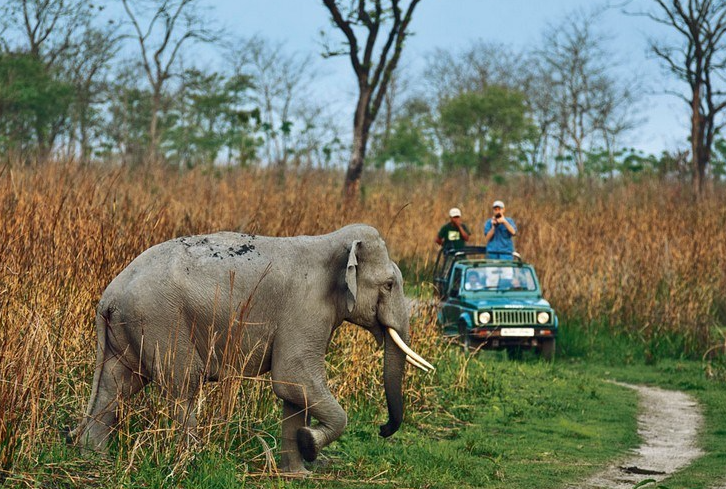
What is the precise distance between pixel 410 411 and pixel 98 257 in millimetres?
2833

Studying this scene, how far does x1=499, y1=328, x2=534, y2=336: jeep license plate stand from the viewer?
40.5 feet

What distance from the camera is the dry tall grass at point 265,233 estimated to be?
584 centimetres

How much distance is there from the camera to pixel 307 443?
5785 millimetres

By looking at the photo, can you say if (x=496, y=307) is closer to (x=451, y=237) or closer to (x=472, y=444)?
(x=451, y=237)

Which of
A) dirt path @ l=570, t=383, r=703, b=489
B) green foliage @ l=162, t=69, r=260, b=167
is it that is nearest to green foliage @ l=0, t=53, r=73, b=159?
green foliage @ l=162, t=69, r=260, b=167

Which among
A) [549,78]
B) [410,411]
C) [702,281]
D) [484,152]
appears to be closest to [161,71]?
[484,152]

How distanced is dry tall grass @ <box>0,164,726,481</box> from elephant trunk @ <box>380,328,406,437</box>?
0.78 meters

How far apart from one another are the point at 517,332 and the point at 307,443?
6.97 m

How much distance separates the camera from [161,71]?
38.1 meters

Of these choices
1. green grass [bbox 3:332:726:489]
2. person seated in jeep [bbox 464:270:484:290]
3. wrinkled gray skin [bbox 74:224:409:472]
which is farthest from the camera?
person seated in jeep [bbox 464:270:484:290]

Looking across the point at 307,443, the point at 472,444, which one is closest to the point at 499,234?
the point at 472,444

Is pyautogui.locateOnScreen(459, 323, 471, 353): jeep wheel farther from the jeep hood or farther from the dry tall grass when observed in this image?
the dry tall grass

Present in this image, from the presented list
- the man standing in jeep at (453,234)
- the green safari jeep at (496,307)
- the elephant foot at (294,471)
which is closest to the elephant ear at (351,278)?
the elephant foot at (294,471)

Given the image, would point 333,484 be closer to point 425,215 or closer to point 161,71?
point 425,215
